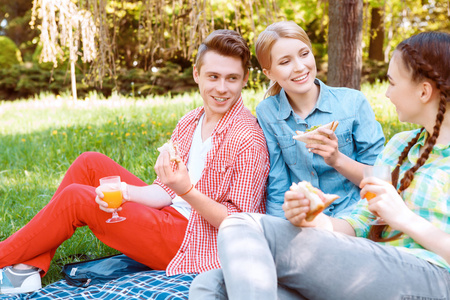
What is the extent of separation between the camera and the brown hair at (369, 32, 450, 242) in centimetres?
195

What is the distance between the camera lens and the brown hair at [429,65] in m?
1.95

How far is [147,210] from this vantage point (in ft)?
9.37

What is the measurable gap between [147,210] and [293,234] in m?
1.16

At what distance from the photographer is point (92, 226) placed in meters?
2.86

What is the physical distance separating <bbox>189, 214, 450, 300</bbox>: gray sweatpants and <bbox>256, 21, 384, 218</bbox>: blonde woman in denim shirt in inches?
Answer: 32.7

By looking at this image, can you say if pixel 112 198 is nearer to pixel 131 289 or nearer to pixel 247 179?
A: pixel 131 289

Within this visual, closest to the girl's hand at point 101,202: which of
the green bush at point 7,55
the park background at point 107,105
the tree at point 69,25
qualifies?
the park background at point 107,105

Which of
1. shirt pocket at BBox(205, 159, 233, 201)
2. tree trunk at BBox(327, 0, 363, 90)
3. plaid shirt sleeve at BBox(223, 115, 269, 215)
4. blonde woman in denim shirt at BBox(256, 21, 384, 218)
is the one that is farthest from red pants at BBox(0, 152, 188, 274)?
tree trunk at BBox(327, 0, 363, 90)

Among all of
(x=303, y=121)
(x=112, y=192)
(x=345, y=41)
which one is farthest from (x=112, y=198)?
(x=345, y=41)

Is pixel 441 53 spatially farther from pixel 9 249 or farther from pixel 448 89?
pixel 9 249

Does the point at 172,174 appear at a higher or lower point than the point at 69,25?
lower

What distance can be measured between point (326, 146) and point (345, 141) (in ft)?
0.94

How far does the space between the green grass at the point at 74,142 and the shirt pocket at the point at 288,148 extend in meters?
1.47

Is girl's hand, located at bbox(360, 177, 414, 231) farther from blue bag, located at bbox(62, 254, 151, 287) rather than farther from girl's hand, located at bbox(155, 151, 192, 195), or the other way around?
blue bag, located at bbox(62, 254, 151, 287)
